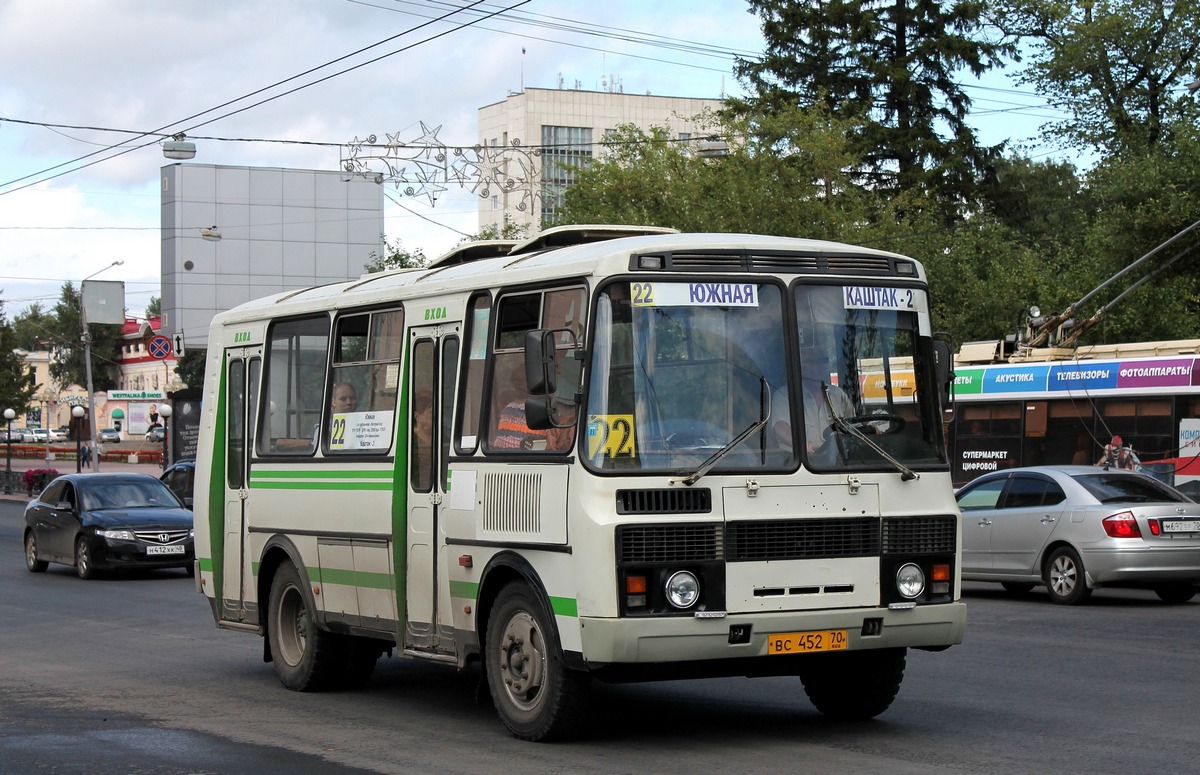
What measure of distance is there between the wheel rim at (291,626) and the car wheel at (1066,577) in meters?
9.58

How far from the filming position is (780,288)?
30.5 ft

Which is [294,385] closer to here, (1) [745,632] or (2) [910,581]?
(1) [745,632]

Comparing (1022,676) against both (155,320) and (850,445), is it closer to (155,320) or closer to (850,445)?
(850,445)

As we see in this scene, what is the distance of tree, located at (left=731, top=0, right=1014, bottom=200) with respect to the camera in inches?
2201

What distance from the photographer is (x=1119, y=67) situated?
5053 cm

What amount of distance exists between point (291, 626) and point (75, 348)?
14449 centimetres

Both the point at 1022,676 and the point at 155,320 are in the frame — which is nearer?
the point at 1022,676

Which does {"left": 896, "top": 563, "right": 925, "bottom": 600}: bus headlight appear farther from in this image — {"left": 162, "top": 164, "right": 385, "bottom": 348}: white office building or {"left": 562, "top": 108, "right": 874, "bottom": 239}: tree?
{"left": 162, "top": 164, "right": 385, "bottom": 348}: white office building

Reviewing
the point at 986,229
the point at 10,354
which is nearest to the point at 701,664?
the point at 986,229

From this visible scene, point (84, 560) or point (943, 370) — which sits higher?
point (943, 370)

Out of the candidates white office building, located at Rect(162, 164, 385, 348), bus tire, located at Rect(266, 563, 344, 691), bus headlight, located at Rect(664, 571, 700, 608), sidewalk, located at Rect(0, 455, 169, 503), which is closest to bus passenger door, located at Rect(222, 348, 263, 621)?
bus tire, located at Rect(266, 563, 344, 691)

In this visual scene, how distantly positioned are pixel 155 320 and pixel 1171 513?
113 m

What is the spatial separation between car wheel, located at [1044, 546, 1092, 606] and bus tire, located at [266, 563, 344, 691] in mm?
9464

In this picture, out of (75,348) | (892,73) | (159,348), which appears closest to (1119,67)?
(892,73)
